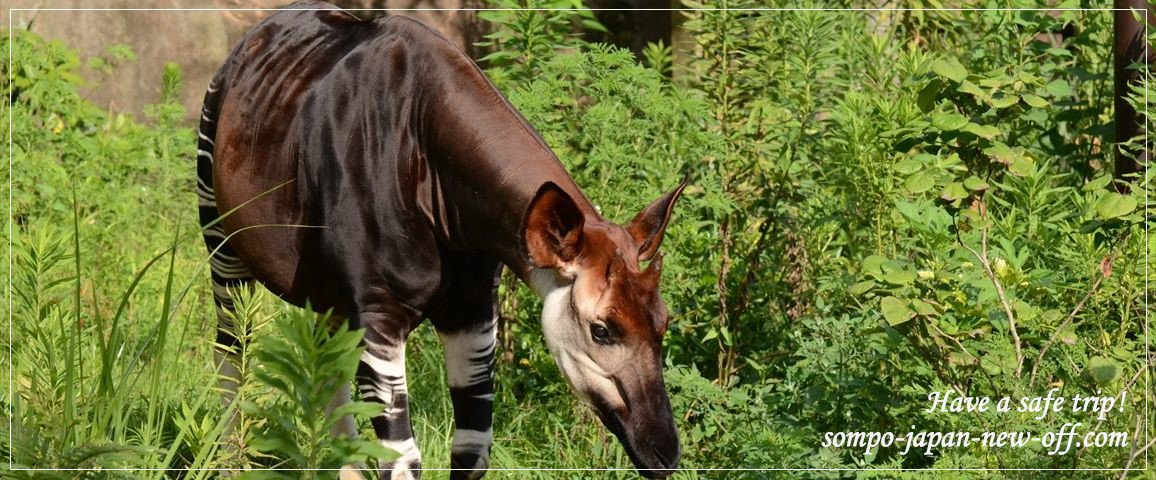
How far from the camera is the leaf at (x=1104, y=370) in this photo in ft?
13.3

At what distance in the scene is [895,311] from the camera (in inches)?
165

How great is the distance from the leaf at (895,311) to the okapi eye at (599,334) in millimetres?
1011

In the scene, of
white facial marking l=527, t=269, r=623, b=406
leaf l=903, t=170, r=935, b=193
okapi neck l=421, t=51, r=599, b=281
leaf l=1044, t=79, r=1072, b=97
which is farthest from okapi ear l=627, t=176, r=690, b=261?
leaf l=1044, t=79, r=1072, b=97

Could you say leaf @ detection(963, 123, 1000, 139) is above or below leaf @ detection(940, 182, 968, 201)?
above

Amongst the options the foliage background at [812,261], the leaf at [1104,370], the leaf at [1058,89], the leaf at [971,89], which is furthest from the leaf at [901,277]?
the leaf at [1058,89]

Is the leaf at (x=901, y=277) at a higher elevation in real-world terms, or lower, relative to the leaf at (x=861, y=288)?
higher

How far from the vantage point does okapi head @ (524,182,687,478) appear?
11.7 ft

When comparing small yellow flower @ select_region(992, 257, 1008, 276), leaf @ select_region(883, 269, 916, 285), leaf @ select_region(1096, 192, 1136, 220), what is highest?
leaf @ select_region(1096, 192, 1136, 220)

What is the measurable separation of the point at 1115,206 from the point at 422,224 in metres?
2.08

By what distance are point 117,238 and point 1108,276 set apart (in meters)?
4.57

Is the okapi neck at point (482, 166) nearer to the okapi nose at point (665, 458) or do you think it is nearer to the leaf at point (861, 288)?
the okapi nose at point (665, 458)

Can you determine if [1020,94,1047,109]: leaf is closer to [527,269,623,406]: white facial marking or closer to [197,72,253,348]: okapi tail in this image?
[527,269,623,406]: white facial marking

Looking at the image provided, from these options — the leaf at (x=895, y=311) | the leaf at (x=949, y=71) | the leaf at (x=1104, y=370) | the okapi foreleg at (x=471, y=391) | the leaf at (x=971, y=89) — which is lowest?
the okapi foreleg at (x=471, y=391)

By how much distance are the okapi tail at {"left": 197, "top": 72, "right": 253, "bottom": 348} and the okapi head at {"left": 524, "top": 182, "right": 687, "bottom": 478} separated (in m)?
1.52
